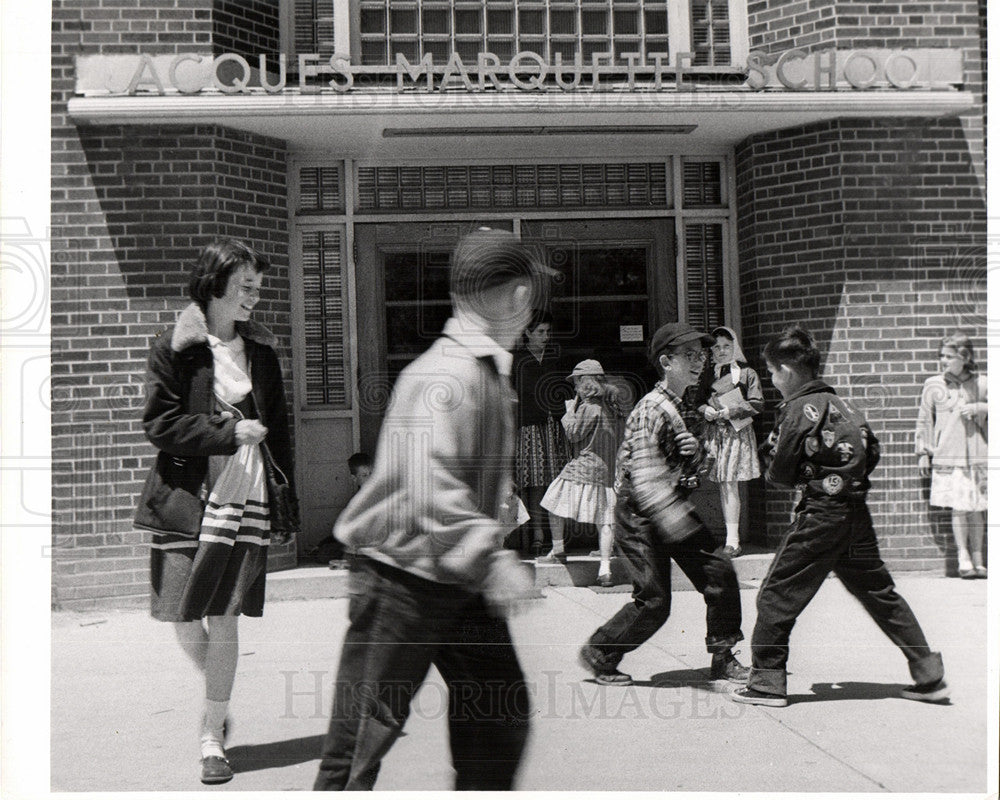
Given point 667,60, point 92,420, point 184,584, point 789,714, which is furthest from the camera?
point 667,60

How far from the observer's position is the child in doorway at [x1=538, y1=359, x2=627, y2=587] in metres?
5.28

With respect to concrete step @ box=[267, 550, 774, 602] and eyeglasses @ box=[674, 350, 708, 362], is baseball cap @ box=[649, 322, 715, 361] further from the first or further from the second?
concrete step @ box=[267, 550, 774, 602]

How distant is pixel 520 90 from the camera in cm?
547

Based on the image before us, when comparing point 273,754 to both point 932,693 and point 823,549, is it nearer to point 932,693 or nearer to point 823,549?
point 823,549

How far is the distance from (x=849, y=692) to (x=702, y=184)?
261cm

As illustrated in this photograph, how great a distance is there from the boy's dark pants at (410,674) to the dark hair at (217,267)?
66.4 inches

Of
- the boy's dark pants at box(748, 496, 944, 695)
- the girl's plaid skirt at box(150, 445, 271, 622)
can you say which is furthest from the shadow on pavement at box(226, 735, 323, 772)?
the boy's dark pants at box(748, 496, 944, 695)

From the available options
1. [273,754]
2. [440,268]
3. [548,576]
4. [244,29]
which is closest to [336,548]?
[548,576]

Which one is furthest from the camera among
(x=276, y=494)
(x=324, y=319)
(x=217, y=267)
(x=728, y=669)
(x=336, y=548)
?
(x=324, y=319)

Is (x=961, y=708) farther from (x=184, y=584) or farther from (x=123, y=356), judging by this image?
(x=123, y=356)

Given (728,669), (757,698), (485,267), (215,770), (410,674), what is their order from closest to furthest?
(410,674) < (485,267) < (215,770) < (757,698) < (728,669)

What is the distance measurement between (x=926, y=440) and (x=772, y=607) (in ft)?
4.21

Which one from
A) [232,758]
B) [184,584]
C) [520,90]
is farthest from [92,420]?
[520,90]

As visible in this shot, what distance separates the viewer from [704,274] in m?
5.78
